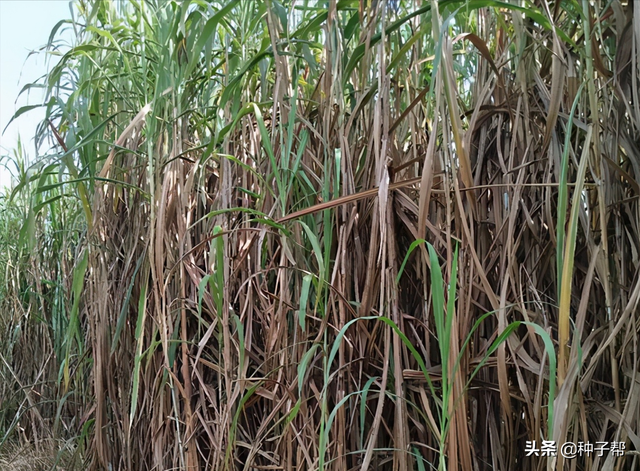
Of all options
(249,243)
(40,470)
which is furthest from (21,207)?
(249,243)

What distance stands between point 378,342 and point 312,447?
168mm

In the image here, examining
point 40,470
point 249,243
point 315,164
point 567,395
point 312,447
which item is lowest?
point 40,470

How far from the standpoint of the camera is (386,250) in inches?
28.3

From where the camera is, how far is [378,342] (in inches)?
31.5

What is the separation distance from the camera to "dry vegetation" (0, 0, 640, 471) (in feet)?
2.11

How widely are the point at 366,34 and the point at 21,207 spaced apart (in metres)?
1.47

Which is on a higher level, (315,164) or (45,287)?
(315,164)

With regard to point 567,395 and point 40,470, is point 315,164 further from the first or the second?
point 40,470

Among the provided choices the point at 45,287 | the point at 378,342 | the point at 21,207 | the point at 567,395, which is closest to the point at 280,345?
the point at 378,342

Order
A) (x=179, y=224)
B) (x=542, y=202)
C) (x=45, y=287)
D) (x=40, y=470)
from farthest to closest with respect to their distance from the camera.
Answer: (x=45, y=287) < (x=40, y=470) < (x=179, y=224) < (x=542, y=202)

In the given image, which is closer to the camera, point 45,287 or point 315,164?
point 315,164

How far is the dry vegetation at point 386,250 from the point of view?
25.4 inches

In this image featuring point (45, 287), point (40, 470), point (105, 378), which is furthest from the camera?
point (45, 287)

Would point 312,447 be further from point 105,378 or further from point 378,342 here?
point 105,378
